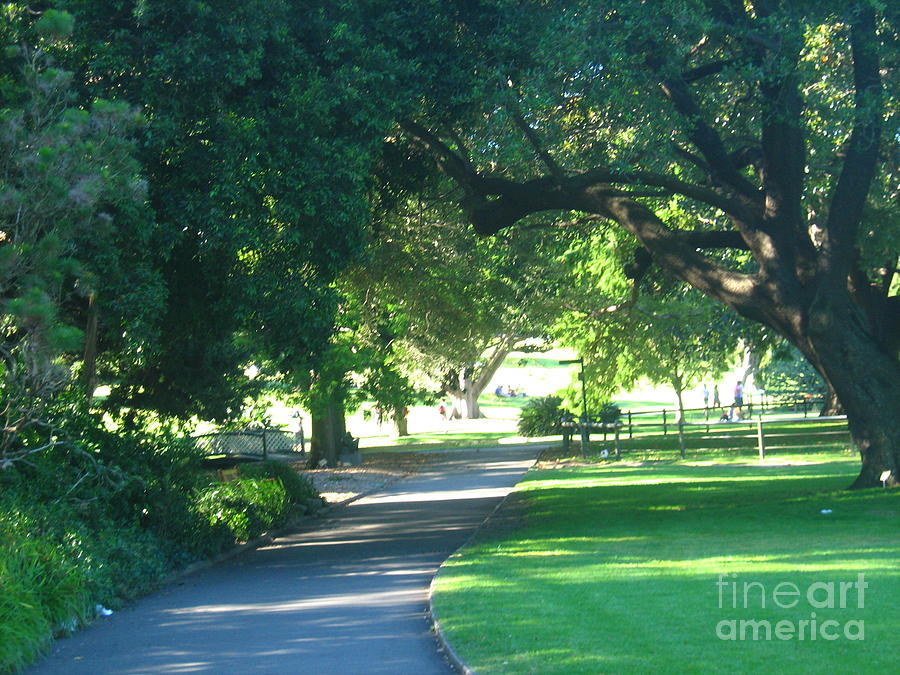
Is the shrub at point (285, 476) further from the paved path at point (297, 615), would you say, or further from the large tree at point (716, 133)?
the large tree at point (716, 133)

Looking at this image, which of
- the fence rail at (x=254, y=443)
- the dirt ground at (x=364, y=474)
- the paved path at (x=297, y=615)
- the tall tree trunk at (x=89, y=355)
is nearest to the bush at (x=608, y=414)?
the dirt ground at (x=364, y=474)

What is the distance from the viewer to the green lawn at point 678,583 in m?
7.05

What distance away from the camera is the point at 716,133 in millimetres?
16797

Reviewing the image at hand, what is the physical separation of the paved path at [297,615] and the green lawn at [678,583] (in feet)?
1.58

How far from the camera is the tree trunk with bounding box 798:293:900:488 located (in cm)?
1603

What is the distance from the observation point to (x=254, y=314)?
508 inches

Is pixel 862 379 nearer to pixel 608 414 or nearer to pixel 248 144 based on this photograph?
pixel 248 144

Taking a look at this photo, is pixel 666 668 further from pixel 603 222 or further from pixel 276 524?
pixel 603 222

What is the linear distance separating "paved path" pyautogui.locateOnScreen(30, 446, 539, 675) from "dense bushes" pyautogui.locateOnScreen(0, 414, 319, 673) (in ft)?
1.09

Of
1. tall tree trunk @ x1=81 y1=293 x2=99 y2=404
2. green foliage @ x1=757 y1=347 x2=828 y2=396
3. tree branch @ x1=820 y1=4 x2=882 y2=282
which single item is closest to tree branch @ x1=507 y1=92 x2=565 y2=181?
tree branch @ x1=820 y1=4 x2=882 y2=282

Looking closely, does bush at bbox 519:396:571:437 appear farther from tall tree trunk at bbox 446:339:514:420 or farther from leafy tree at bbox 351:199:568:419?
leafy tree at bbox 351:199:568:419

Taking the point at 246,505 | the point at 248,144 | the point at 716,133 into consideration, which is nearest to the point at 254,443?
the point at 246,505

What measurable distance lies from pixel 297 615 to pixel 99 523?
3.48 metres

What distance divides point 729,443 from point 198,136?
25.9 metres
